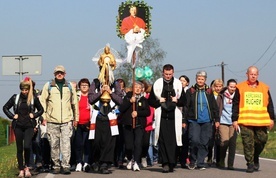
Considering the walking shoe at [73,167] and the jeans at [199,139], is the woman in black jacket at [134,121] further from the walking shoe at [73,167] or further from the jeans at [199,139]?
the walking shoe at [73,167]

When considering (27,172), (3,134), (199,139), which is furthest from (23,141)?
(3,134)

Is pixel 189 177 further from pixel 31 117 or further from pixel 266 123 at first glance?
pixel 31 117

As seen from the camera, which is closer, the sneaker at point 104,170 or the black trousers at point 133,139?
the sneaker at point 104,170

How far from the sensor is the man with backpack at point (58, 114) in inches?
495

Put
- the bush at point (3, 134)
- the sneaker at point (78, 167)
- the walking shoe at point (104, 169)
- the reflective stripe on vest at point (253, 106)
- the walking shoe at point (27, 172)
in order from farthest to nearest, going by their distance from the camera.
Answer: the bush at point (3, 134), the sneaker at point (78, 167), the walking shoe at point (104, 169), the reflective stripe on vest at point (253, 106), the walking shoe at point (27, 172)

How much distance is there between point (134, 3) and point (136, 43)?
130 cm

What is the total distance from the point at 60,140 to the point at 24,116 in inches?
38.6

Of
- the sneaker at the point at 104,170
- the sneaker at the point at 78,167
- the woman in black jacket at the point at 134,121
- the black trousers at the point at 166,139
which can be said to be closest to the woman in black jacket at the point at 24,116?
the sneaker at the point at 78,167

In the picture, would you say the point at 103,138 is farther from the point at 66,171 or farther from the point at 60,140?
the point at 66,171

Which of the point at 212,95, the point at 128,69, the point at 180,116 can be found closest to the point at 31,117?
the point at 180,116

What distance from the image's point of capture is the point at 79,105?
44.1 ft

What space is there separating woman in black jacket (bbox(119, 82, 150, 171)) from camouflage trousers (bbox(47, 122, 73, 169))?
135cm

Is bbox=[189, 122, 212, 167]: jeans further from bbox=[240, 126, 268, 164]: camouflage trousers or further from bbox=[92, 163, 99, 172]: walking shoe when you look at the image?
bbox=[92, 163, 99, 172]: walking shoe

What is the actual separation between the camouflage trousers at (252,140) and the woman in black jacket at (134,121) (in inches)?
84.5
